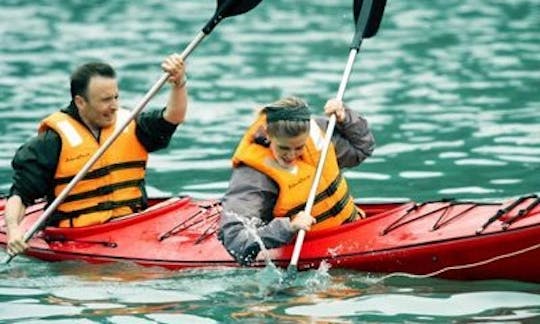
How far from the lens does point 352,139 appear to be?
8109 mm

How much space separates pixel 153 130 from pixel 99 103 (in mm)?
369

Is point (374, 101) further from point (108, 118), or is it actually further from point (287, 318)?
point (287, 318)

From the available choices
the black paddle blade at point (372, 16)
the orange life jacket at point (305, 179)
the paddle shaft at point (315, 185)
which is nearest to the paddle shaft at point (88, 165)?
the orange life jacket at point (305, 179)

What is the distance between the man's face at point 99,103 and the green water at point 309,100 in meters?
0.86

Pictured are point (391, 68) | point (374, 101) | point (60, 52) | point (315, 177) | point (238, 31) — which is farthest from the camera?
point (238, 31)

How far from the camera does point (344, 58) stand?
17.5 m

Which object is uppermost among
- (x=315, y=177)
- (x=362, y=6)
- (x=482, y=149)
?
(x=362, y=6)

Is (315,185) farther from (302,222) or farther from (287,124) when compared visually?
(287,124)

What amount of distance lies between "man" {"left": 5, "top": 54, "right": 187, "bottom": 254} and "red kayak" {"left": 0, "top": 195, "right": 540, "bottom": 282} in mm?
Result: 163

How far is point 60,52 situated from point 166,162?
22.6 ft

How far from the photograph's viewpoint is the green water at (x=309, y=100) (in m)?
7.33

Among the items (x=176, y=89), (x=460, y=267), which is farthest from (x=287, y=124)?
(x=460, y=267)

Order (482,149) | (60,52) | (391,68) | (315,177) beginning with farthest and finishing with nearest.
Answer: (60,52) < (391,68) < (482,149) < (315,177)

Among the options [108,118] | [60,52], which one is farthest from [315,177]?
[60,52]
